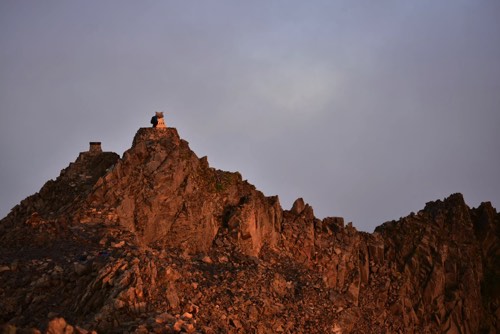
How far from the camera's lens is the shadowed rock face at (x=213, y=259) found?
3231 cm

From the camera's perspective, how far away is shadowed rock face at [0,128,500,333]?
32.3 meters

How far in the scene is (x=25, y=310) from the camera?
32.2 m

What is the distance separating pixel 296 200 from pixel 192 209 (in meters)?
9.07

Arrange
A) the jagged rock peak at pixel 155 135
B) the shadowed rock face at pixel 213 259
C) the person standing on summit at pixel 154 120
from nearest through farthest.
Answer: the shadowed rock face at pixel 213 259 < the jagged rock peak at pixel 155 135 < the person standing on summit at pixel 154 120

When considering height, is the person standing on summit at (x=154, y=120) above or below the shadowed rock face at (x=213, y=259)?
above

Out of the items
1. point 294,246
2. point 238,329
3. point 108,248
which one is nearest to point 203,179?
point 294,246

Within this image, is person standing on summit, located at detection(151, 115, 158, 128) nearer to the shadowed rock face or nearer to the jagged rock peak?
the jagged rock peak

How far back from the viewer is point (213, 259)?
4131 centimetres

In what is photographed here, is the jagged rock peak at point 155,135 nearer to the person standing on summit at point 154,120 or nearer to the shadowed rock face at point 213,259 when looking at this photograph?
the shadowed rock face at point 213,259

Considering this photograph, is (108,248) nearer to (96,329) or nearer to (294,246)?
(96,329)

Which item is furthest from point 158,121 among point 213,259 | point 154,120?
point 213,259

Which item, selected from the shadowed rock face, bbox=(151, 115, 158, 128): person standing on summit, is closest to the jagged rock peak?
the shadowed rock face

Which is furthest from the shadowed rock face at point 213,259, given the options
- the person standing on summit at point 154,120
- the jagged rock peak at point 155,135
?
the person standing on summit at point 154,120

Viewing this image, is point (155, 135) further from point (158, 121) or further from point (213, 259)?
point (213, 259)
